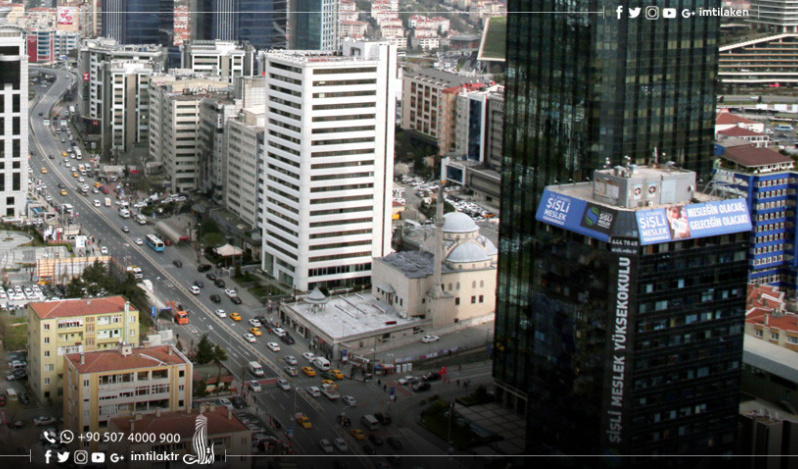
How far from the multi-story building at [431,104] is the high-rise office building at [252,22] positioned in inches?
368

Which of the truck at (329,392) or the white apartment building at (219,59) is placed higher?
the white apartment building at (219,59)

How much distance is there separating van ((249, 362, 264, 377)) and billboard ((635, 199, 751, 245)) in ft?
27.9

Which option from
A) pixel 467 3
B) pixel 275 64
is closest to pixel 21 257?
pixel 275 64

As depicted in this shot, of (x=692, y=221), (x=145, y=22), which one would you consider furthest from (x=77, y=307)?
(x=145, y=22)

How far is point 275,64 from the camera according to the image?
93.4ft

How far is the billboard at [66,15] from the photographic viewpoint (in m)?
62.4

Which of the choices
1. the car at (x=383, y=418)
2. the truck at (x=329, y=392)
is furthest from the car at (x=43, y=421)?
the car at (x=383, y=418)

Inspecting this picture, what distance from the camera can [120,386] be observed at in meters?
19.2

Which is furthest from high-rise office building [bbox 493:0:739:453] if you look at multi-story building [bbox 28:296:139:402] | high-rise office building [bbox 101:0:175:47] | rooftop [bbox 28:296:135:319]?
high-rise office building [bbox 101:0:175:47]

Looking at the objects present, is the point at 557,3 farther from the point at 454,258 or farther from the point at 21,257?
the point at 21,257

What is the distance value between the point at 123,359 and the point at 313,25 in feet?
112

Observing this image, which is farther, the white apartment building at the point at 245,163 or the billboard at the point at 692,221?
the white apartment building at the point at 245,163

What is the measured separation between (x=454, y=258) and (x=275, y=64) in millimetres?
5700

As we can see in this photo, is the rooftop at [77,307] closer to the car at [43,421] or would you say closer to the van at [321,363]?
the car at [43,421]
